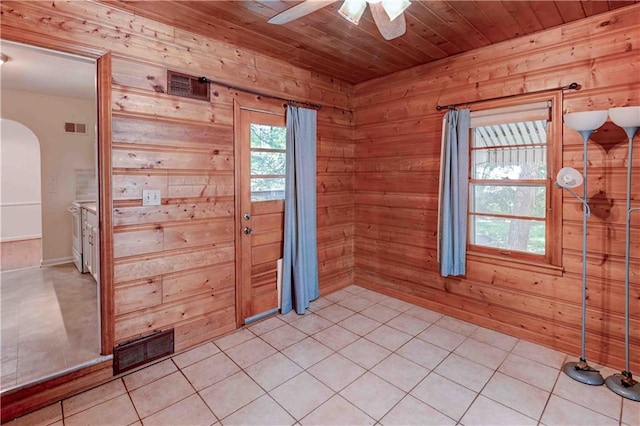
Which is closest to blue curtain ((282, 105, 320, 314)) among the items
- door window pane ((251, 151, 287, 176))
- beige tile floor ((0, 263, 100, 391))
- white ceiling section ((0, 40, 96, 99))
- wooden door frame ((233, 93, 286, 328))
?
door window pane ((251, 151, 287, 176))

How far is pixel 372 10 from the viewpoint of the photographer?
1849 mm

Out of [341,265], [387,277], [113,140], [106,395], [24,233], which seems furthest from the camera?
[24,233]

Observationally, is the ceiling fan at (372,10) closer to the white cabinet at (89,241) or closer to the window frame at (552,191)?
the window frame at (552,191)

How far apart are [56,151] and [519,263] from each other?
6281 mm

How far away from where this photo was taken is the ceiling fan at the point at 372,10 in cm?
176

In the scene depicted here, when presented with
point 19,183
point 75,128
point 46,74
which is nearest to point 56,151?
point 75,128

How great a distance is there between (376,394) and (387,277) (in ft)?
6.17

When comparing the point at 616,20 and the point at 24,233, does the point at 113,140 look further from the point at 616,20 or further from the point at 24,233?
the point at 24,233

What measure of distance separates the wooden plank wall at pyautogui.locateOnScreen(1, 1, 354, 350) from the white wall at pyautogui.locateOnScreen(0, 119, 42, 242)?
380 centimetres

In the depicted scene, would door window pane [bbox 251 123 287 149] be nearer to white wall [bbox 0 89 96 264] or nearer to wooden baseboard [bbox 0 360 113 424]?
wooden baseboard [bbox 0 360 113 424]

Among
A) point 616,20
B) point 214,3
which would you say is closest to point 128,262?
point 214,3

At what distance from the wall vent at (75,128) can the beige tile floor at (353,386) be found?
431cm

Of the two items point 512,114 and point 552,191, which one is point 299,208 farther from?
point 552,191

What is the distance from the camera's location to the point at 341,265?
163 inches
